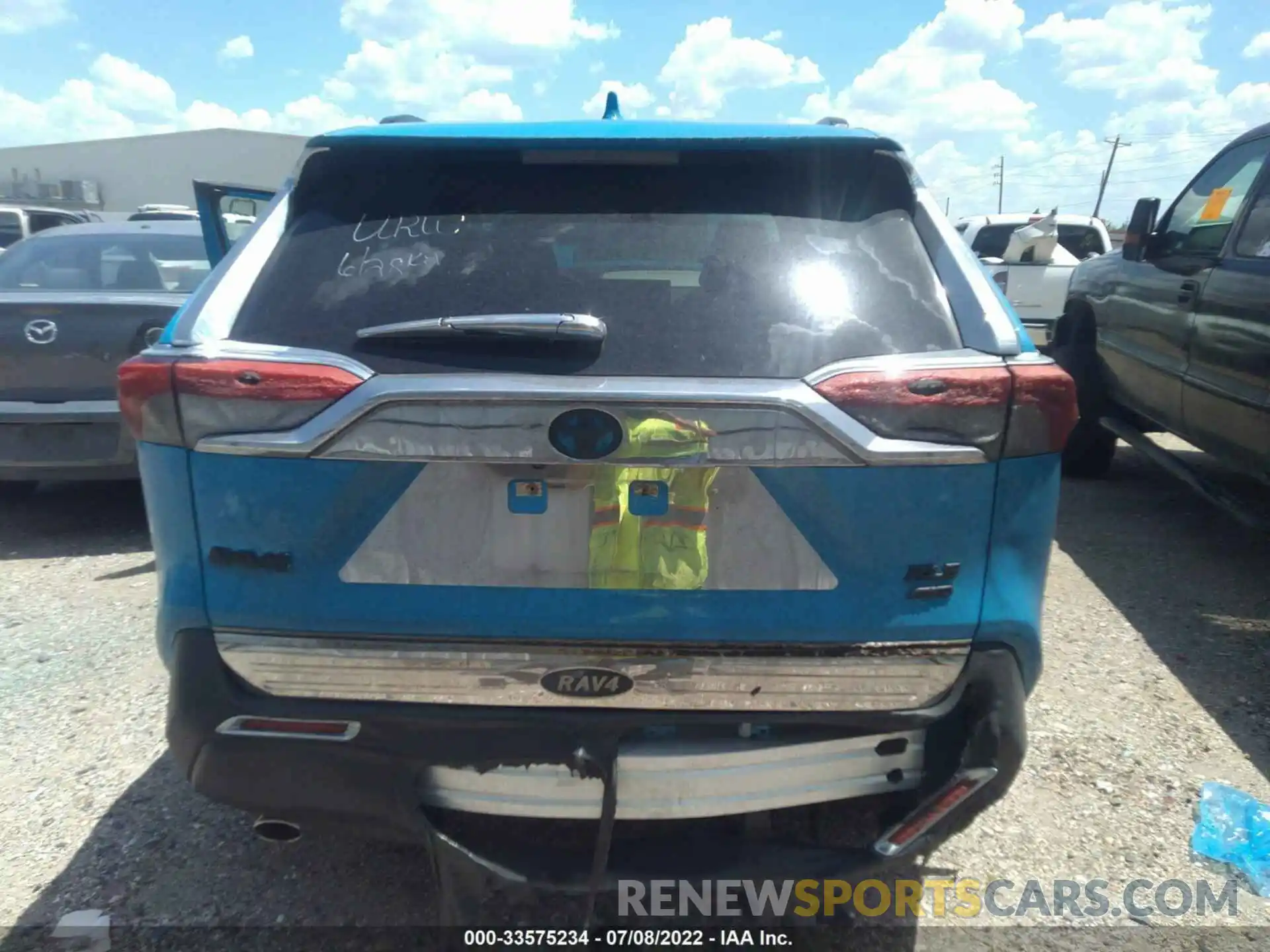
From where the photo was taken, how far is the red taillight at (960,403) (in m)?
1.87

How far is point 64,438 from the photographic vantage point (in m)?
5.12

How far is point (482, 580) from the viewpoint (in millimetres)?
1913

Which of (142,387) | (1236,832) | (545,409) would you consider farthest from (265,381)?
(1236,832)

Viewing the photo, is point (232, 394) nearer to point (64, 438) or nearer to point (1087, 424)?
point (64, 438)

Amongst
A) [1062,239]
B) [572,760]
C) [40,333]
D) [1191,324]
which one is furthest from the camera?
[1062,239]

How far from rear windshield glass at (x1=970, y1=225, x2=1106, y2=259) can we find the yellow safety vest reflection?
11042mm

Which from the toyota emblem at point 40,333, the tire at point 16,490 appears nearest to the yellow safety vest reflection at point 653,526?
the toyota emblem at point 40,333

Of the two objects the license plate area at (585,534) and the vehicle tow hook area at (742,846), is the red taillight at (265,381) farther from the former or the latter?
the vehicle tow hook area at (742,846)

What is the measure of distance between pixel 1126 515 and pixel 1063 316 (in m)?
1.68

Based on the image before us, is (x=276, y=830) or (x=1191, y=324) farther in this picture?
(x=1191, y=324)

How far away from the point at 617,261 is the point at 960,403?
0.76m

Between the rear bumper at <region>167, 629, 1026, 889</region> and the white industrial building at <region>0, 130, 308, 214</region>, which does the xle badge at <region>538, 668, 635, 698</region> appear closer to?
the rear bumper at <region>167, 629, 1026, 889</region>

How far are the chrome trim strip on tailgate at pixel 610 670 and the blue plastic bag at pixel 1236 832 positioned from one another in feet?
4.71

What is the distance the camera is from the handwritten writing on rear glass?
2061 millimetres
